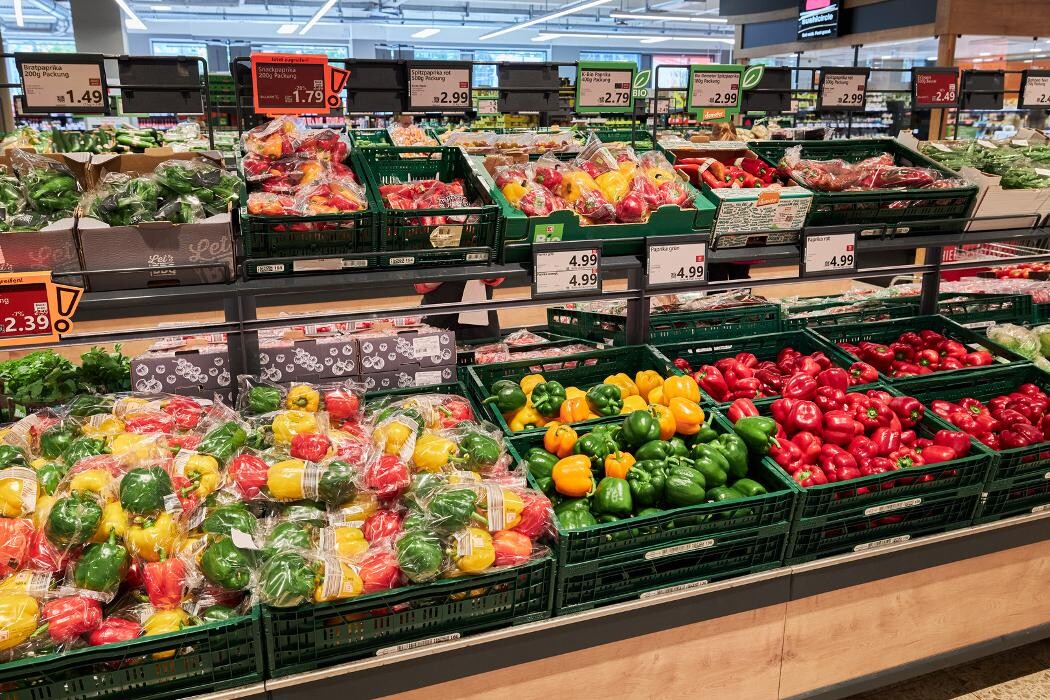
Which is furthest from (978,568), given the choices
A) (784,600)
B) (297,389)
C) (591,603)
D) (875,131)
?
(875,131)

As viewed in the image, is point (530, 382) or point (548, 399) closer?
point (548, 399)

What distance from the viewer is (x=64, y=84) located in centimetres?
314

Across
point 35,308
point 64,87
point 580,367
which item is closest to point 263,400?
point 35,308

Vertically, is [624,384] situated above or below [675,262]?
below

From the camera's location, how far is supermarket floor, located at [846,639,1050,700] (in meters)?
2.60

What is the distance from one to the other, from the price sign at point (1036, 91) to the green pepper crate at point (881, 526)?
15.3ft

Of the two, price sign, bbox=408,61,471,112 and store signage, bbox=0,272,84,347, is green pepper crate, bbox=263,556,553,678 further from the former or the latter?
price sign, bbox=408,61,471,112

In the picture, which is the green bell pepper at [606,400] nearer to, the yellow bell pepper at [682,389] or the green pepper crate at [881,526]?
the yellow bell pepper at [682,389]

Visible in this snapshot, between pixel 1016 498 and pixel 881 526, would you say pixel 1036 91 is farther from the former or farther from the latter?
pixel 881 526

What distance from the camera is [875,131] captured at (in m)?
15.1

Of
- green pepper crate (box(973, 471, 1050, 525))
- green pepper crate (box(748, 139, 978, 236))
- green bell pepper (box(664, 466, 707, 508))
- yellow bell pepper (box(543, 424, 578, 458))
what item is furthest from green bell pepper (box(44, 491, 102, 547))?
green pepper crate (box(973, 471, 1050, 525))

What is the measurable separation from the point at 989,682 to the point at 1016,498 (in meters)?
0.71

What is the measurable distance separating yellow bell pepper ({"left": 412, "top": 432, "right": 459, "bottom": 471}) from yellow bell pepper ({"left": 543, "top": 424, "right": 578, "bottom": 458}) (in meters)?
0.32

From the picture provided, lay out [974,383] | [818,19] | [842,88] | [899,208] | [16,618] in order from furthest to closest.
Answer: [818,19] < [842,88] < [974,383] < [899,208] < [16,618]
